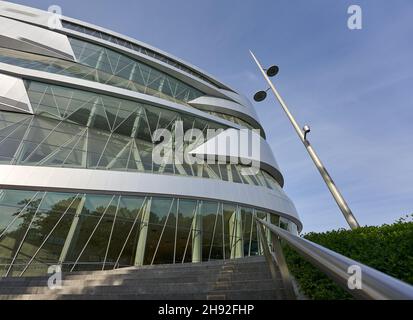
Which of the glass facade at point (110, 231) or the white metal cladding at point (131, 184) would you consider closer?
the glass facade at point (110, 231)

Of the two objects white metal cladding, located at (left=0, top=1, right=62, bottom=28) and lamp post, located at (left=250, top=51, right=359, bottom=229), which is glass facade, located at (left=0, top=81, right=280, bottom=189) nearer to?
lamp post, located at (left=250, top=51, right=359, bottom=229)

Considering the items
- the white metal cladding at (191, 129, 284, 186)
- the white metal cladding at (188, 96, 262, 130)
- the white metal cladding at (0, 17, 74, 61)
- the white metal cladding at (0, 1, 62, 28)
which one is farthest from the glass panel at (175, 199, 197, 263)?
the white metal cladding at (0, 1, 62, 28)

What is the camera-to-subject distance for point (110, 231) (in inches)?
464

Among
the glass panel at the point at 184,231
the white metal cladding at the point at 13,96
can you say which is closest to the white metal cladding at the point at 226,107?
the glass panel at the point at 184,231

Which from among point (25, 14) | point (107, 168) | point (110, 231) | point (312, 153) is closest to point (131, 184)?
point (107, 168)

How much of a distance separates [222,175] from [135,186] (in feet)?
18.7

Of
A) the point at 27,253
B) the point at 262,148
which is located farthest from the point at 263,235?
the point at 262,148

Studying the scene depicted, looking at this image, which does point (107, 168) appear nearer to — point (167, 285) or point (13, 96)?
point (13, 96)

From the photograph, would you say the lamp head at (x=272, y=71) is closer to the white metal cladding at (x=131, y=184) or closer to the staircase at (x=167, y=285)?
the white metal cladding at (x=131, y=184)

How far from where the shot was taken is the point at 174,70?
73.0 ft

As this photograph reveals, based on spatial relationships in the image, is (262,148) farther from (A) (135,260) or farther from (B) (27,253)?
(B) (27,253)

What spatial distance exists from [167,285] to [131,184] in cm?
740

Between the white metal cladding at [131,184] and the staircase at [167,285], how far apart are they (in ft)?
16.1

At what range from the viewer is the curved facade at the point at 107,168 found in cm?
1109
